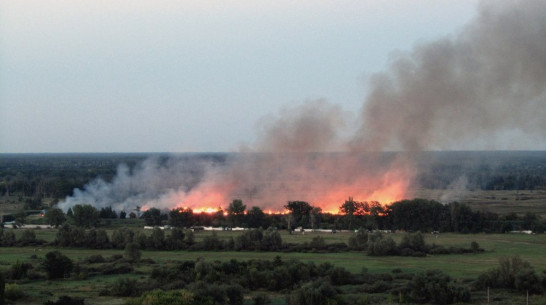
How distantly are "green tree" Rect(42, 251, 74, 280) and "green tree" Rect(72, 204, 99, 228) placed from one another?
107 feet

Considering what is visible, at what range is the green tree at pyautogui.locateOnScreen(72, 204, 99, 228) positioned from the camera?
3114 inches

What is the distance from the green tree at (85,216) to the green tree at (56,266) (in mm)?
32531

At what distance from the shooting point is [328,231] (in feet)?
249

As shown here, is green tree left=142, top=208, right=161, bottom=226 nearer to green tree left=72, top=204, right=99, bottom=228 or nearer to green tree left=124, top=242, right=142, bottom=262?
green tree left=72, top=204, right=99, bottom=228

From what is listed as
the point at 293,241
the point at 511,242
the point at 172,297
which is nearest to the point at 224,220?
the point at 293,241

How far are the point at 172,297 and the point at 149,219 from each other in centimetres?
5293

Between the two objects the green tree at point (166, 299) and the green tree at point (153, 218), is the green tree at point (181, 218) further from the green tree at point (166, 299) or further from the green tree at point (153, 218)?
the green tree at point (166, 299)

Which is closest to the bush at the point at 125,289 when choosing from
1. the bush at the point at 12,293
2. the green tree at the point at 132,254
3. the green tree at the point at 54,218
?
the bush at the point at 12,293

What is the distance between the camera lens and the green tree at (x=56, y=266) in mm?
46031

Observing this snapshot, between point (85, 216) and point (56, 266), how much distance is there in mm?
34096

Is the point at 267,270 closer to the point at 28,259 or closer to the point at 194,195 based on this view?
the point at 28,259

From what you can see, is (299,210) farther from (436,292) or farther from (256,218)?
(436,292)

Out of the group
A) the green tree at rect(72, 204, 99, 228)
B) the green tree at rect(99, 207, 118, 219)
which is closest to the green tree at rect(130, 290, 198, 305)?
the green tree at rect(72, 204, 99, 228)

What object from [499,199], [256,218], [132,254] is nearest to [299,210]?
[256,218]
